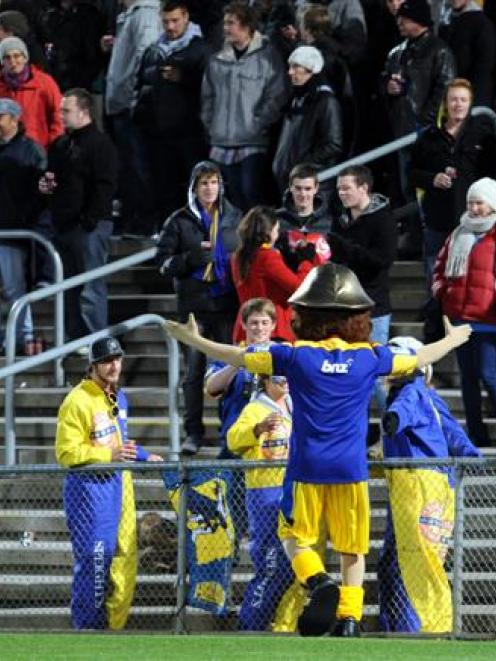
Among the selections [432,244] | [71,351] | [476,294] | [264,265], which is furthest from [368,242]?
[71,351]

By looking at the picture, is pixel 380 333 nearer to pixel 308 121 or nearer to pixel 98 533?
pixel 308 121

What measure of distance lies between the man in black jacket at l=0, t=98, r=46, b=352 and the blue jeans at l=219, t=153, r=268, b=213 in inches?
53.9

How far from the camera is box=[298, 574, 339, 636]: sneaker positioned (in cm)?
1141

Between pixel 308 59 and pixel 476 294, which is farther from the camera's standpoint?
pixel 308 59

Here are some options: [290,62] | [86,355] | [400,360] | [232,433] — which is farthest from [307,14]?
[400,360]

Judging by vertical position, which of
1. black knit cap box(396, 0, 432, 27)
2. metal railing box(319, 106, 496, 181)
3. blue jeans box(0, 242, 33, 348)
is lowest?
blue jeans box(0, 242, 33, 348)

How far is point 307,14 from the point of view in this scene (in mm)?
17312

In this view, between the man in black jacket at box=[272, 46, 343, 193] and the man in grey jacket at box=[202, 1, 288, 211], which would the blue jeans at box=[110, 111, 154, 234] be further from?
the man in black jacket at box=[272, 46, 343, 193]

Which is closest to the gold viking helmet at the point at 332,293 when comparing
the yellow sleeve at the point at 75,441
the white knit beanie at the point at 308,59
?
the yellow sleeve at the point at 75,441

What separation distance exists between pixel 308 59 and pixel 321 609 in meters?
6.10

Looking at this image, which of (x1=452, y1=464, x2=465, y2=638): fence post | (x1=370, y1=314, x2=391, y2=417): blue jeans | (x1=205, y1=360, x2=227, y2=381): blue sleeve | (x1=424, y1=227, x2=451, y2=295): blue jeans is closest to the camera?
(x1=452, y1=464, x2=465, y2=638): fence post

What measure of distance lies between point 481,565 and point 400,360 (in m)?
1.59

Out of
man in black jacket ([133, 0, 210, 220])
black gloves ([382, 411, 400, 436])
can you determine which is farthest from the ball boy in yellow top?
man in black jacket ([133, 0, 210, 220])

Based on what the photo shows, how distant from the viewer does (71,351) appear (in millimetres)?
15625
